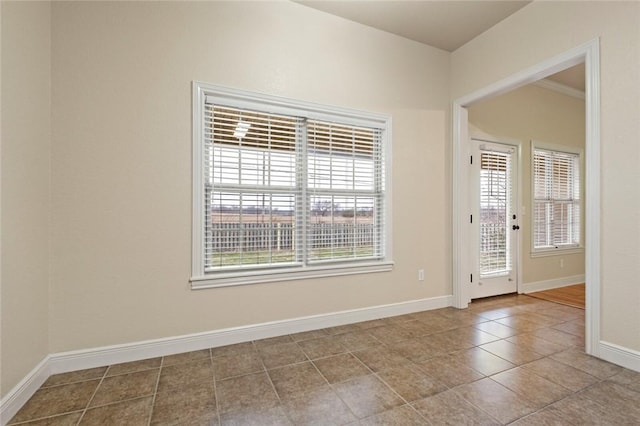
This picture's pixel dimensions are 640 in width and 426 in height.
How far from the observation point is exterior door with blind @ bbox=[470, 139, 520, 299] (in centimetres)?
391

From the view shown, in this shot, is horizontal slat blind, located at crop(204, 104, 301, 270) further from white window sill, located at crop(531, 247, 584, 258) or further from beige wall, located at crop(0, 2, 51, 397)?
white window sill, located at crop(531, 247, 584, 258)

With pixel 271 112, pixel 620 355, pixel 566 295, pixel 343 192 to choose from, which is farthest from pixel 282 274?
pixel 566 295

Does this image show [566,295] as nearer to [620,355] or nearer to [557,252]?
[557,252]

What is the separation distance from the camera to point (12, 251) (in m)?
1.69

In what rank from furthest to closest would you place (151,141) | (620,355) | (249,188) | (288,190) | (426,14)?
1. (426,14)
2. (288,190)
3. (249,188)
4. (151,141)
5. (620,355)

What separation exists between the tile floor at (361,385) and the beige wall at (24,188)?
1.26ft

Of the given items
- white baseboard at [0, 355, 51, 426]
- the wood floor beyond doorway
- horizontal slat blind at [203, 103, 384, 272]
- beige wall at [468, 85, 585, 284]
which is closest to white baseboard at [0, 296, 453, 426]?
white baseboard at [0, 355, 51, 426]

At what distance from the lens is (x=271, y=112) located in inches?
109

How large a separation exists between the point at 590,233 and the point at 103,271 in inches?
149

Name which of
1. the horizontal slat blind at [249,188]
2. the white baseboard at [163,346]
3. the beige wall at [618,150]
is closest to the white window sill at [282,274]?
the horizontal slat blind at [249,188]

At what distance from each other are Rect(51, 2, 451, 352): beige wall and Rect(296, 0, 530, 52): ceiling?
164 mm

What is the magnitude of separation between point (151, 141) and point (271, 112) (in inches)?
41.5

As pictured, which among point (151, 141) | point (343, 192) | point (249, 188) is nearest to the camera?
point (151, 141)

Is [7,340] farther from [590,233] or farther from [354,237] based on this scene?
[590,233]
